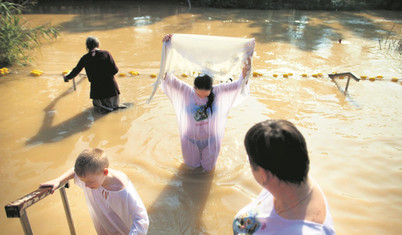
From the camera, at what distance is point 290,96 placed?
20.4 ft

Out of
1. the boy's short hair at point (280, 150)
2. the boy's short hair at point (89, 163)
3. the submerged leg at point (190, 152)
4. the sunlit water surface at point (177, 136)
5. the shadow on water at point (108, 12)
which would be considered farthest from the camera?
the shadow on water at point (108, 12)

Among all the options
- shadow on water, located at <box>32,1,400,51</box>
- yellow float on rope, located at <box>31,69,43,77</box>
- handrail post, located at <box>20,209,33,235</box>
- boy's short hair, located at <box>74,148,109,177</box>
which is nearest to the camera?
handrail post, located at <box>20,209,33,235</box>

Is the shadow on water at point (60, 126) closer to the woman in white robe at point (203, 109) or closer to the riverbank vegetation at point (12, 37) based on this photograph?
the woman in white robe at point (203, 109)

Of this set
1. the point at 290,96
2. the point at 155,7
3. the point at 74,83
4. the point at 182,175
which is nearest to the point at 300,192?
A: the point at 182,175

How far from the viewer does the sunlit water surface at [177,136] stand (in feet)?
10.7

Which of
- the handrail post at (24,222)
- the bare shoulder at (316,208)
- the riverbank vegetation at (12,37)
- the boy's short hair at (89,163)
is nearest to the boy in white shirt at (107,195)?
the boy's short hair at (89,163)

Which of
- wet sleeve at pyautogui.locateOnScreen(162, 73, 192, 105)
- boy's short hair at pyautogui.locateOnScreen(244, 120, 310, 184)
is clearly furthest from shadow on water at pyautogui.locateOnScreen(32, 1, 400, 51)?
boy's short hair at pyautogui.locateOnScreen(244, 120, 310, 184)

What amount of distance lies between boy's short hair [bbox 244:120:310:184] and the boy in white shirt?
104cm

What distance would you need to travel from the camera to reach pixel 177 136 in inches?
185

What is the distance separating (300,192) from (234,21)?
41.3 ft

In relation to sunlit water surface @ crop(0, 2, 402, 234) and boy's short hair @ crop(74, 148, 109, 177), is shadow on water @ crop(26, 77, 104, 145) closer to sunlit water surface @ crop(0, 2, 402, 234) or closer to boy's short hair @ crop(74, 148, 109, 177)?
sunlit water surface @ crop(0, 2, 402, 234)

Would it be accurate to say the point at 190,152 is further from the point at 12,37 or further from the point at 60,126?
the point at 12,37

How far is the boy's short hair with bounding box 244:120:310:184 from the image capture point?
125 centimetres

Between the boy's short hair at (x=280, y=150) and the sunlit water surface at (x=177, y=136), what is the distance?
2.03 metres
